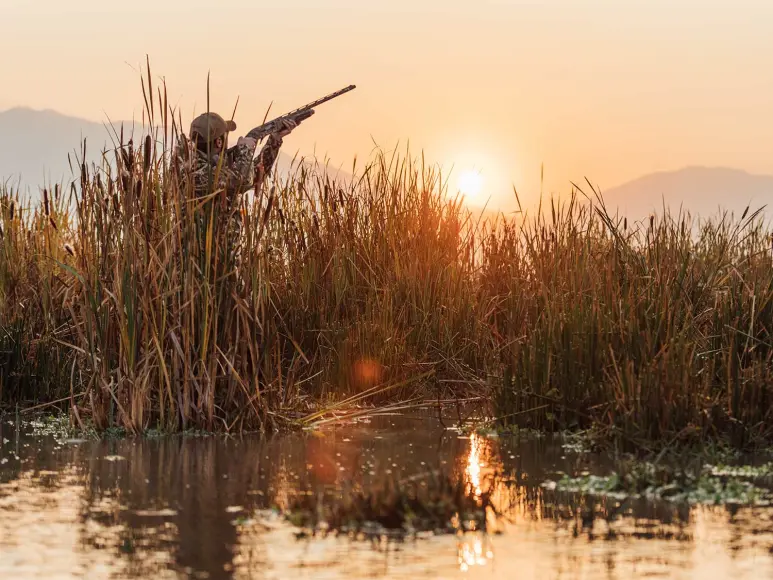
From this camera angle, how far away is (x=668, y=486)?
6.88 meters

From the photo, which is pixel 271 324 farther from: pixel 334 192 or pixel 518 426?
pixel 334 192

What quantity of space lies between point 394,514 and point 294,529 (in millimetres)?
481

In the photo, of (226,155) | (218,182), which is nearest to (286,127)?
(226,155)

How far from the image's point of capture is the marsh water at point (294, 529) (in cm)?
533

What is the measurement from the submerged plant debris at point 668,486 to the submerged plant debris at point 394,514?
36.8 inches

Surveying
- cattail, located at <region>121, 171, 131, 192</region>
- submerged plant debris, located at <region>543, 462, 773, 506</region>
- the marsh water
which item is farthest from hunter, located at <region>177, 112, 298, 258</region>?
submerged plant debris, located at <region>543, 462, 773, 506</region>

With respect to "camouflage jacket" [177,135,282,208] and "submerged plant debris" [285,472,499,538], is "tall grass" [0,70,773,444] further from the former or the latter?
"submerged plant debris" [285,472,499,538]

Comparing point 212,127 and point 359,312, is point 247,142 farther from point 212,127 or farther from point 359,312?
point 359,312

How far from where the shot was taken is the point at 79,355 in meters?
10.1

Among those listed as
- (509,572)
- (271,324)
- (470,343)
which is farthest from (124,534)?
(470,343)

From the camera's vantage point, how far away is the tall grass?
9039 millimetres

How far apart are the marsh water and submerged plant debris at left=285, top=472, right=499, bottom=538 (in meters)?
0.12

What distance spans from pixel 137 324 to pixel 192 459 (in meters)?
1.36

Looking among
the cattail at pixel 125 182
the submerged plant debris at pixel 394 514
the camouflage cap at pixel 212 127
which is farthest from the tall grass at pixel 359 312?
the submerged plant debris at pixel 394 514
